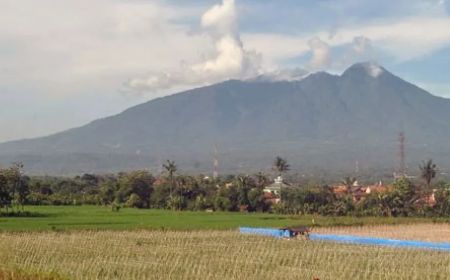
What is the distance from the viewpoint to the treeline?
158 feet

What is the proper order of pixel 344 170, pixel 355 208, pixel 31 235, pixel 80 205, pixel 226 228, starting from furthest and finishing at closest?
pixel 344 170, pixel 80 205, pixel 355 208, pixel 226 228, pixel 31 235

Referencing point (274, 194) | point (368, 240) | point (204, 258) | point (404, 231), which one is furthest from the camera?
point (274, 194)

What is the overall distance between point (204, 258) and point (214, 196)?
115 ft

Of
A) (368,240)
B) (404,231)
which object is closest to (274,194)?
(404,231)

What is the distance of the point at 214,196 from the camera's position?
54094 mm

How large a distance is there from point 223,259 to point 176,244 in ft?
Result: 19.2

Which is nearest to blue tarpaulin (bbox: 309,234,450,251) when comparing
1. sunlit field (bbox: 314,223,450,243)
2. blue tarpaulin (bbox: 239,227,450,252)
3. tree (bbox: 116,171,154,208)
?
blue tarpaulin (bbox: 239,227,450,252)

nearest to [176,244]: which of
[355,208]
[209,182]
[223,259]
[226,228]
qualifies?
[223,259]

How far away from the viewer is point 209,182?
61.7 m

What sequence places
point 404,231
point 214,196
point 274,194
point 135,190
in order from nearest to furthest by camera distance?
point 404,231 < point 214,196 < point 135,190 < point 274,194

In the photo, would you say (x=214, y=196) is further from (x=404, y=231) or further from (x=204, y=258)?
(x=204, y=258)

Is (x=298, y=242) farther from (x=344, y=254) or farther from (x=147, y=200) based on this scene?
(x=147, y=200)

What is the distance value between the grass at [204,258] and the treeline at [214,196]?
1921 centimetres

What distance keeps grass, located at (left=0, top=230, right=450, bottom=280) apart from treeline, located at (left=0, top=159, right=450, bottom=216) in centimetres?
1921
